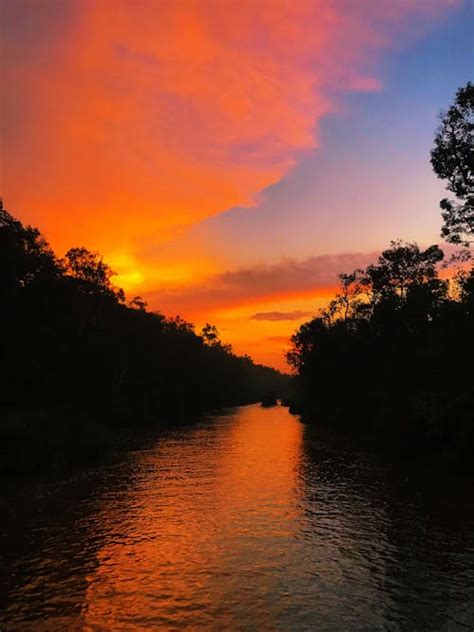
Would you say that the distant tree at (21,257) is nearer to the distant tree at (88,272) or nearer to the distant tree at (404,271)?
the distant tree at (88,272)

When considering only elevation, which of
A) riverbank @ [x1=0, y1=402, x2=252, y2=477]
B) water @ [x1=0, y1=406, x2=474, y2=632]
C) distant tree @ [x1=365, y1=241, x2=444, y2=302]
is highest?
distant tree @ [x1=365, y1=241, x2=444, y2=302]

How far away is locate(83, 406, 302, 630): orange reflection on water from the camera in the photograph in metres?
13.8

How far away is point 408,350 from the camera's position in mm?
61500

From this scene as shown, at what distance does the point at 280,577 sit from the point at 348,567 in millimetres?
2536

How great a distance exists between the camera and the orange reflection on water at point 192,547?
45.3 feet

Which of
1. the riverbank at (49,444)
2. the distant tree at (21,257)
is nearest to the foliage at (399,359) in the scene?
the riverbank at (49,444)

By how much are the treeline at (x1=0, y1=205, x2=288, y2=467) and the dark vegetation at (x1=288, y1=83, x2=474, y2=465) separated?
85.7 ft

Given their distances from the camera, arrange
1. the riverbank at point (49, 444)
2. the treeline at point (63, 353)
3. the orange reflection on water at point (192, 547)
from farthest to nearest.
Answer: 1. the treeline at point (63, 353)
2. the riverbank at point (49, 444)
3. the orange reflection on water at point (192, 547)

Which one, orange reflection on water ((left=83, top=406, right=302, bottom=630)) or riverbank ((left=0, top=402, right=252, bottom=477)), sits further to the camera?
riverbank ((left=0, top=402, right=252, bottom=477))

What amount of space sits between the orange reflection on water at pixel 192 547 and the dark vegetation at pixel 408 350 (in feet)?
38.4

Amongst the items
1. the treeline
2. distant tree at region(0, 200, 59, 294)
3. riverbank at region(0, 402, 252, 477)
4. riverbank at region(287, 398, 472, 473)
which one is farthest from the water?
distant tree at region(0, 200, 59, 294)

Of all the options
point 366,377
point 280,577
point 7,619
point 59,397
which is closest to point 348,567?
point 280,577

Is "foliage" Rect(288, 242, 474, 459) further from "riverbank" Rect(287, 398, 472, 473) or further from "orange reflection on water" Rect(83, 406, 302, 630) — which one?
"orange reflection on water" Rect(83, 406, 302, 630)

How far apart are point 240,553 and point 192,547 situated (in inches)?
76.0
